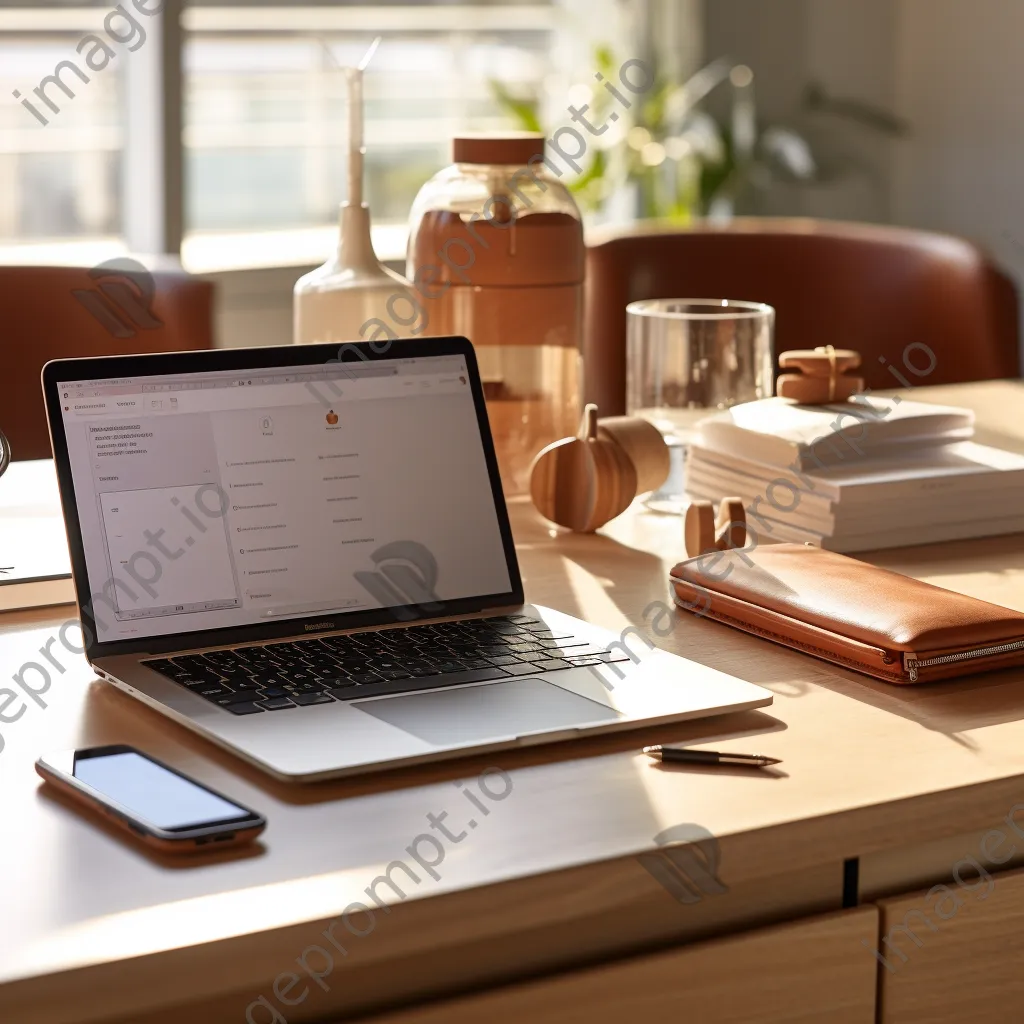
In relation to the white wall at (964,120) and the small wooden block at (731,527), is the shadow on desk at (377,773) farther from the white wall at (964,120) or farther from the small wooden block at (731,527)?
the white wall at (964,120)

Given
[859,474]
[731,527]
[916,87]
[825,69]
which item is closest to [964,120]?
[916,87]

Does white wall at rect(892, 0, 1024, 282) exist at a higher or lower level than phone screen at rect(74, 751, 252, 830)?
higher

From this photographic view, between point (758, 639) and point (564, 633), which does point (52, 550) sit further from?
point (758, 639)

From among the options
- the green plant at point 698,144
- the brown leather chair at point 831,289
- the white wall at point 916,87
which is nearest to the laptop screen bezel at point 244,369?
the brown leather chair at point 831,289

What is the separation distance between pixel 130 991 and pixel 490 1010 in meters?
0.17

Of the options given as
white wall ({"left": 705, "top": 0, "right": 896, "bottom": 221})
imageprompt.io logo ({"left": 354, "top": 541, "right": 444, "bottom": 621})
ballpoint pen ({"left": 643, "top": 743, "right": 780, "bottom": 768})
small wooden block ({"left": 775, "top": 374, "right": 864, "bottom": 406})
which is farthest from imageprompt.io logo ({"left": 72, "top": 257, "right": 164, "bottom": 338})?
white wall ({"left": 705, "top": 0, "right": 896, "bottom": 221})

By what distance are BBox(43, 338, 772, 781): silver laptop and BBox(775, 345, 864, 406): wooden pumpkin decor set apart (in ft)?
1.30

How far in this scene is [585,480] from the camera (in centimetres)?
126

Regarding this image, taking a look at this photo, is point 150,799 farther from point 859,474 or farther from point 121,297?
point 121,297

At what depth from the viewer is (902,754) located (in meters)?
0.78

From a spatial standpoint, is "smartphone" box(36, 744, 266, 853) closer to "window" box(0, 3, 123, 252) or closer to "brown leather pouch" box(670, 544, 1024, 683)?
"brown leather pouch" box(670, 544, 1024, 683)

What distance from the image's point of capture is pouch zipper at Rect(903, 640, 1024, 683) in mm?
877

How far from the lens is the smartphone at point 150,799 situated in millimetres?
656

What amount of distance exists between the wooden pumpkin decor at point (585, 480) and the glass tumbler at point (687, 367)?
107 millimetres
